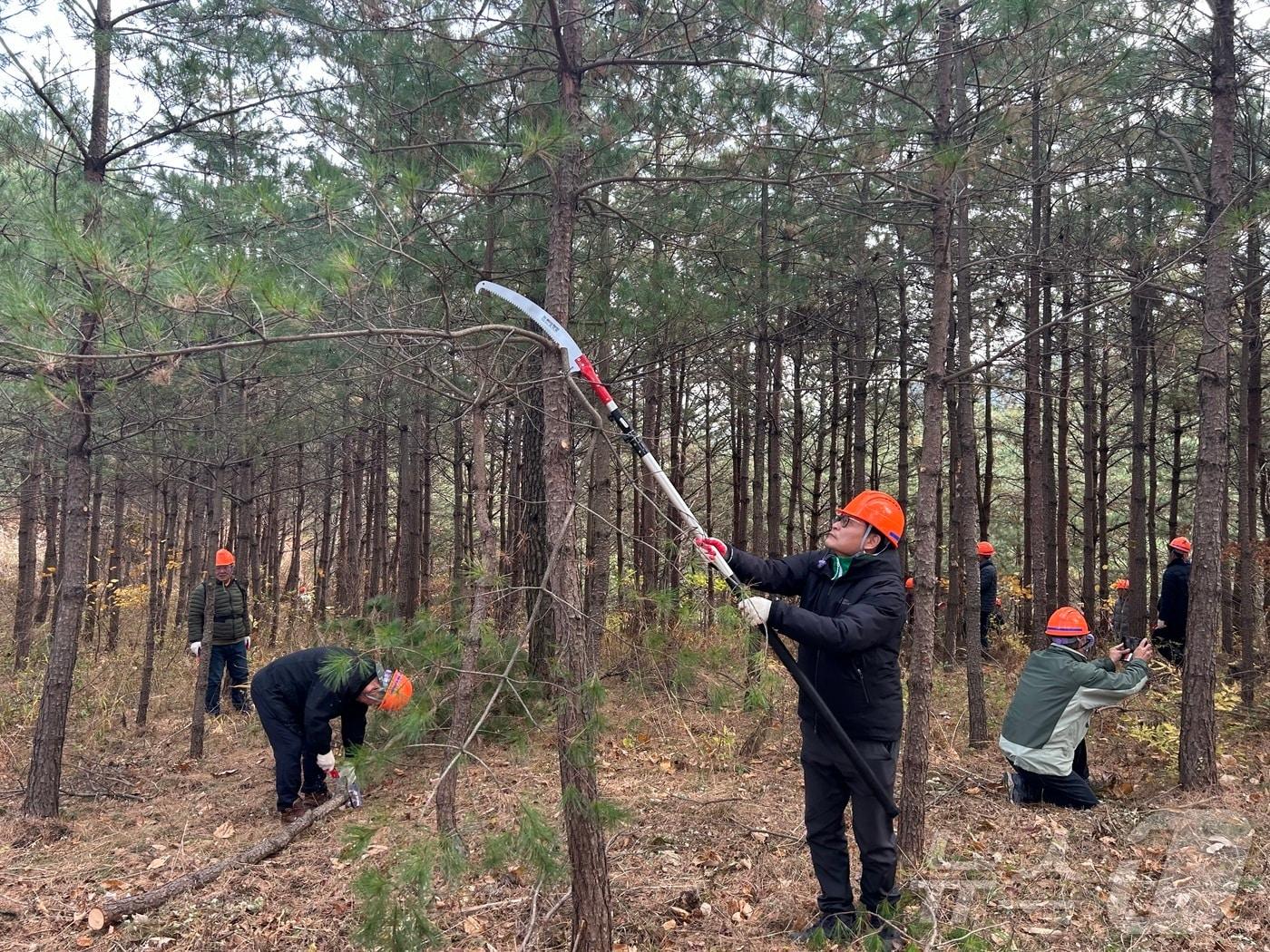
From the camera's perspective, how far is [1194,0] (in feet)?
18.6

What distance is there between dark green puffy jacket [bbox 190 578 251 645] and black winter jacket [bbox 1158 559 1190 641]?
10.1 meters

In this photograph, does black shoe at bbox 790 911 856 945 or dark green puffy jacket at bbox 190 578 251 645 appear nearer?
black shoe at bbox 790 911 856 945

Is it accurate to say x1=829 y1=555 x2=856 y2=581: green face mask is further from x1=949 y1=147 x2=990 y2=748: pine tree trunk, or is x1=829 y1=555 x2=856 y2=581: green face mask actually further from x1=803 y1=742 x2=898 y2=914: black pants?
x1=949 y1=147 x2=990 y2=748: pine tree trunk

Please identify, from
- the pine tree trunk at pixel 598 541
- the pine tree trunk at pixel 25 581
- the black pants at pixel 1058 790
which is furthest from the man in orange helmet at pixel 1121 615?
the pine tree trunk at pixel 25 581

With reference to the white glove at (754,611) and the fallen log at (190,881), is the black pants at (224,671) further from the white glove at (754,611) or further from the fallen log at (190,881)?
the white glove at (754,611)

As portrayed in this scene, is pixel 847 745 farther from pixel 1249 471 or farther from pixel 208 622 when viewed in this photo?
pixel 1249 471

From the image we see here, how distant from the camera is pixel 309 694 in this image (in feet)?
19.5

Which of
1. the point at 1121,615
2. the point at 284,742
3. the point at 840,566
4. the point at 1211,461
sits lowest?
the point at 284,742

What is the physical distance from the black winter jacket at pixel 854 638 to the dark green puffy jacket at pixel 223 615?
22.8 ft

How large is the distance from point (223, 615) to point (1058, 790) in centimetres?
809

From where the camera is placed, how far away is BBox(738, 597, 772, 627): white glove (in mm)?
3336

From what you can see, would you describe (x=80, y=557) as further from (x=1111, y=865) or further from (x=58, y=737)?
(x=1111, y=865)

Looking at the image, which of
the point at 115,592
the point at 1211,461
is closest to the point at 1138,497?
the point at 1211,461

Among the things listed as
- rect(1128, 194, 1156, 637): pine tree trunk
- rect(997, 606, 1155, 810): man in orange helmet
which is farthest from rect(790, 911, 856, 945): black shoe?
rect(1128, 194, 1156, 637): pine tree trunk
